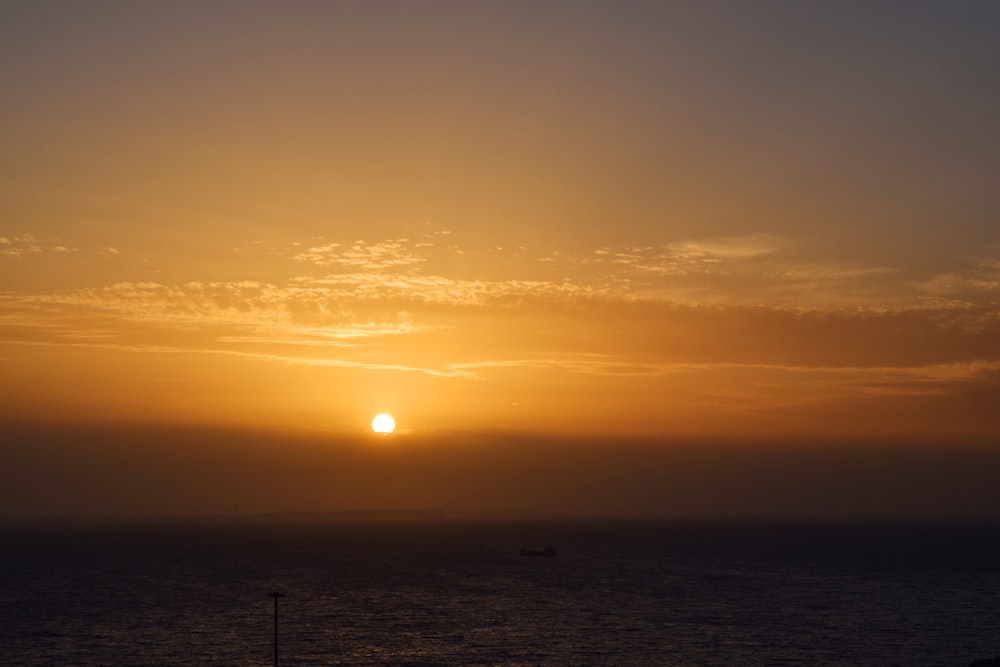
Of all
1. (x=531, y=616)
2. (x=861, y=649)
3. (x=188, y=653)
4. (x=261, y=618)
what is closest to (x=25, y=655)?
(x=188, y=653)

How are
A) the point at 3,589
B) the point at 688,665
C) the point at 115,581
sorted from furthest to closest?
1. the point at 115,581
2. the point at 3,589
3. the point at 688,665

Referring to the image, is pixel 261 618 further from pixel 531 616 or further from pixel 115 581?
pixel 115 581

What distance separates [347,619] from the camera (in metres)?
128

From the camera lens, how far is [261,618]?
126688mm

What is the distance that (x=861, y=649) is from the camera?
109 meters

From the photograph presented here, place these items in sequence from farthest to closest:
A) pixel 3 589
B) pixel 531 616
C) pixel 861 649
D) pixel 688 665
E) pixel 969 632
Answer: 1. pixel 3 589
2. pixel 531 616
3. pixel 969 632
4. pixel 861 649
5. pixel 688 665

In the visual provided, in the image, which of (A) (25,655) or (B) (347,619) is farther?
(B) (347,619)

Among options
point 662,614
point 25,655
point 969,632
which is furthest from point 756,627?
point 25,655

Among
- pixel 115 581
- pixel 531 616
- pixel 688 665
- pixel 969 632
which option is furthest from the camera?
pixel 115 581

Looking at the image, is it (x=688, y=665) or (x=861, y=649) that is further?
(x=861, y=649)

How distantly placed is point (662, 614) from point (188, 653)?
66.7 metres

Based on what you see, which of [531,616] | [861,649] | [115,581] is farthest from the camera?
[115,581]

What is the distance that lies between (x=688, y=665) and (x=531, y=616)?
39863 millimetres

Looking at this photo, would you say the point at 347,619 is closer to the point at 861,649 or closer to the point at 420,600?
the point at 420,600
